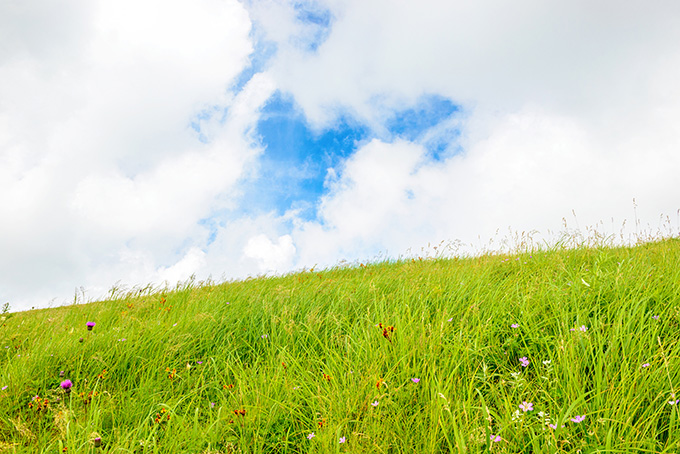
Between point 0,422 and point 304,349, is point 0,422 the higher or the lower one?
the lower one

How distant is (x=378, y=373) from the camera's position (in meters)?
2.73

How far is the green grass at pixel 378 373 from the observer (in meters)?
2.26

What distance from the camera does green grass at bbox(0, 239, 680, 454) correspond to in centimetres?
226

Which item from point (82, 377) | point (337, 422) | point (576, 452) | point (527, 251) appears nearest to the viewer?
point (576, 452)

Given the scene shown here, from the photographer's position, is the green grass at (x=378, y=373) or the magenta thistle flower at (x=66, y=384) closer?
the green grass at (x=378, y=373)

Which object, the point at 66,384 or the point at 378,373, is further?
the point at 66,384

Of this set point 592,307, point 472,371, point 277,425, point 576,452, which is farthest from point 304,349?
point 592,307

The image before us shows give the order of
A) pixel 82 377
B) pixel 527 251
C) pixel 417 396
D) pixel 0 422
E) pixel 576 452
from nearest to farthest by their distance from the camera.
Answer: pixel 576 452 → pixel 417 396 → pixel 0 422 → pixel 82 377 → pixel 527 251

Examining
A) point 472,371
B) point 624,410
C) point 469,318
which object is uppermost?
point 469,318

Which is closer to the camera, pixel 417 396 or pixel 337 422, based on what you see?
pixel 337 422

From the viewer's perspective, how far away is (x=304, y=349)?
11.9 feet

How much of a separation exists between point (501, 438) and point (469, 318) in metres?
1.61

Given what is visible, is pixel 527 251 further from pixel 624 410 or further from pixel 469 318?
pixel 624 410

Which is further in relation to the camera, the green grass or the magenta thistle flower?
the magenta thistle flower
